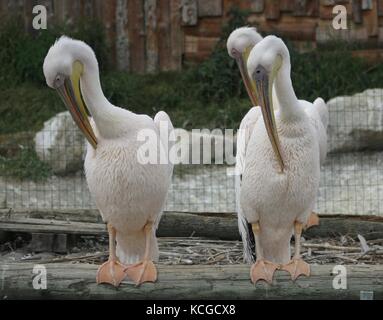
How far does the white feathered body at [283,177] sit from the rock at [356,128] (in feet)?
13.5

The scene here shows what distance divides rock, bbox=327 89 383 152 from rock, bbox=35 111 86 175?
8.14 ft

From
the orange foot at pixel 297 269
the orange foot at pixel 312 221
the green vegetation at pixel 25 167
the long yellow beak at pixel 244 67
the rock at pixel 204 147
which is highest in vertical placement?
the long yellow beak at pixel 244 67

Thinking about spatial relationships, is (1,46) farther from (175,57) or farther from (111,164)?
(111,164)

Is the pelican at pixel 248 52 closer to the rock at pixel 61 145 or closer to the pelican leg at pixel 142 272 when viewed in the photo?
the pelican leg at pixel 142 272

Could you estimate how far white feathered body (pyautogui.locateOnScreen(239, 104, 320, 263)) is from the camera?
528 centimetres

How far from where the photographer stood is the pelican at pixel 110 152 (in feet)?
16.9

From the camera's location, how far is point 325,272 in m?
5.10

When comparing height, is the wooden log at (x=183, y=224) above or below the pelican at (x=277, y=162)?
below

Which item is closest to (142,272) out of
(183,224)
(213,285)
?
(213,285)

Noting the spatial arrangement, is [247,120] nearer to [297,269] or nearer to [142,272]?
[297,269]

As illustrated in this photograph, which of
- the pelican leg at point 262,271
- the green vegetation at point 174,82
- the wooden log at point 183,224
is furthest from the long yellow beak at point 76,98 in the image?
the green vegetation at point 174,82

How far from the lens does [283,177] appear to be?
207 inches

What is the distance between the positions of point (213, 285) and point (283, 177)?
711mm

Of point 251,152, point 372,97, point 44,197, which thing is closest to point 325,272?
point 251,152
